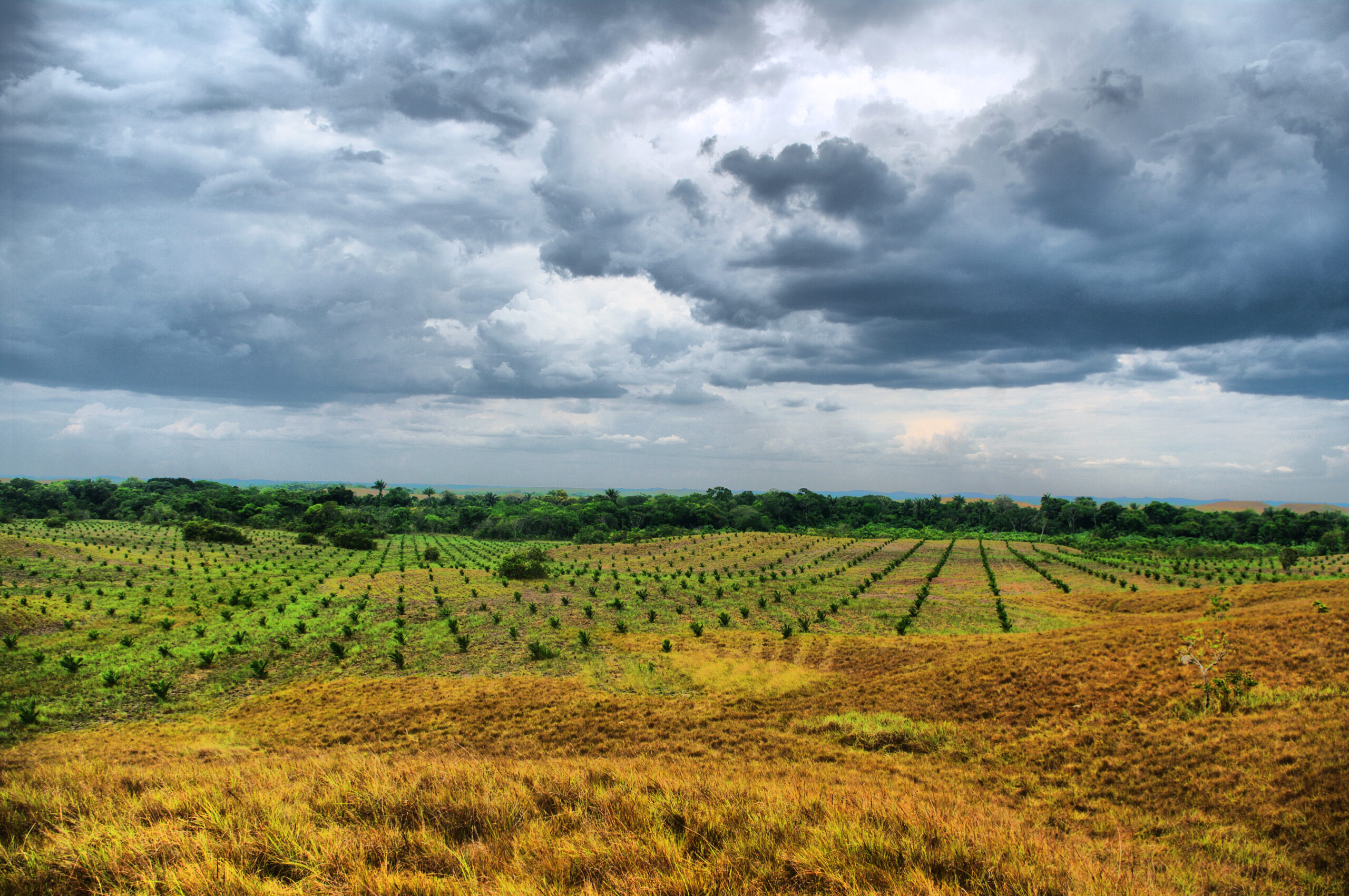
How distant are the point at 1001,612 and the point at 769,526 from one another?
85716mm

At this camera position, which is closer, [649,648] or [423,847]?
[423,847]

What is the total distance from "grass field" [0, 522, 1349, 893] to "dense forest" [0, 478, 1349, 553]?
2503 inches

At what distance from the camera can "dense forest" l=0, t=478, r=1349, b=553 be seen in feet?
309

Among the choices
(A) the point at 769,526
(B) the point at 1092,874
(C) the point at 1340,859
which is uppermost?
(B) the point at 1092,874

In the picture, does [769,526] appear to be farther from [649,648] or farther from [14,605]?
[14,605]

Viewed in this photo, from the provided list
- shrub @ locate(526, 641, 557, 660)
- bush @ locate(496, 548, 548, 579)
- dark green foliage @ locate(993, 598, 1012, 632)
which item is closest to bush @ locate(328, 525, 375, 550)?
bush @ locate(496, 548, 548, 579)

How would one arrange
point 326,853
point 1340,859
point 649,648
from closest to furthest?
point 326,853 → point 1340,859 → point 649,648

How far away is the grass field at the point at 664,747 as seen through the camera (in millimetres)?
3883

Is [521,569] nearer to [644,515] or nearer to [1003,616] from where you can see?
[1003,616]

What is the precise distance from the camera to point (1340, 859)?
18.0ft

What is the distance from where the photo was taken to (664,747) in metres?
11.5

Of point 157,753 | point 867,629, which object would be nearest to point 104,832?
point 157,753

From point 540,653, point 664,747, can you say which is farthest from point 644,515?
point 664,747

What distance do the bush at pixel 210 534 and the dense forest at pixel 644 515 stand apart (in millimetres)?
12769
